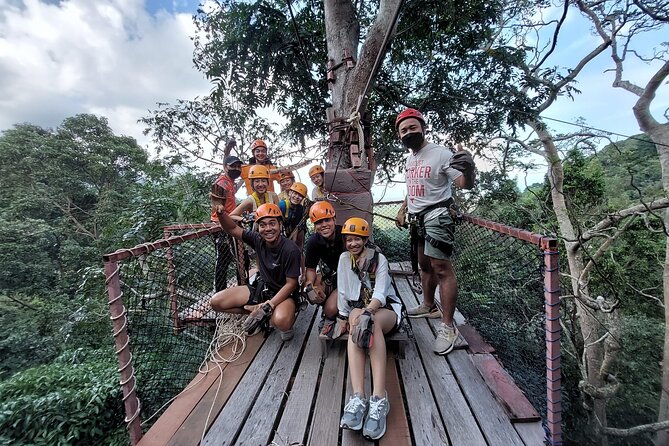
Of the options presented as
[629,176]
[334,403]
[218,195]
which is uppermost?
[629,176]

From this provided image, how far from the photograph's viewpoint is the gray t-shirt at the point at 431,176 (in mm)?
2291

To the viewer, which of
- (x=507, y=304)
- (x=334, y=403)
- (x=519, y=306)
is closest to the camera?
(x=334, y=403)

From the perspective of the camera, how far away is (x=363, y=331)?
6.12ft

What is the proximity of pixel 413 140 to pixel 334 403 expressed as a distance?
1.98 meters

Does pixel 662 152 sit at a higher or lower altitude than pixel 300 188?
higher

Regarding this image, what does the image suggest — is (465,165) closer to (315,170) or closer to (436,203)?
(436,203)

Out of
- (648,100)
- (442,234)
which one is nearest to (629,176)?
(648,100)

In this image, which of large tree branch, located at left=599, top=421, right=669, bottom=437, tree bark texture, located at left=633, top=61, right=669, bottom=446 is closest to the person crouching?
large tree branch, located at left=599, top=421, right=669, bottom=437

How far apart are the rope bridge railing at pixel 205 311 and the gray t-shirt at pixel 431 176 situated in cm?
46

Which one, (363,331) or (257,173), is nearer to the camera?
(363,331)

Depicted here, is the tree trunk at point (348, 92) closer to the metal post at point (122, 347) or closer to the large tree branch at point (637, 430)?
the metal post at point (122, 347)

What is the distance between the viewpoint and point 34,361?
741cm

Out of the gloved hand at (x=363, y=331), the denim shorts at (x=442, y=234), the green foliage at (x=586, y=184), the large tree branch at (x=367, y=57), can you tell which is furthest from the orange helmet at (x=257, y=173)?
the green foliage at (x=586, y=184)

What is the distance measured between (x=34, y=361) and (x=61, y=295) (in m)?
3.91
